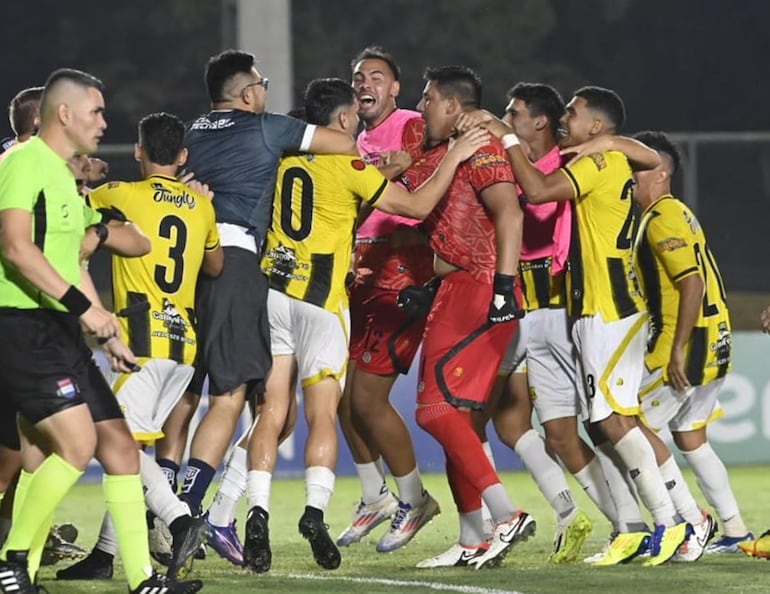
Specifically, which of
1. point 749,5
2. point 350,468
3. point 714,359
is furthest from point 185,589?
point 749,5

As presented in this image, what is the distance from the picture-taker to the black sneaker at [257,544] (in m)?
8.43

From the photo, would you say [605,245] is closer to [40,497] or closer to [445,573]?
[445,573]

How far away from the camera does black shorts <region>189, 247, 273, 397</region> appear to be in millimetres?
8797

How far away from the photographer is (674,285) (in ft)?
Result: 31.3

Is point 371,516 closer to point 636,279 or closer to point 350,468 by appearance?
point 636,279

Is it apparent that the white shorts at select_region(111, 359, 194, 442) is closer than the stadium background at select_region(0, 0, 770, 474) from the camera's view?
Yes

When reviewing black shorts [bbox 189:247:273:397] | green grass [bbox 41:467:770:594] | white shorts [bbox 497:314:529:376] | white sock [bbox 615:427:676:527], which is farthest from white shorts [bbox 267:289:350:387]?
white sock [bbox 615:427:676:527]

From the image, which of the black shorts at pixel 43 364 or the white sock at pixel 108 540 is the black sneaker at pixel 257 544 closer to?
the white sock at pixel 108 540

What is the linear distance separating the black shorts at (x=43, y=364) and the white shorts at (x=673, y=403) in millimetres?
3493

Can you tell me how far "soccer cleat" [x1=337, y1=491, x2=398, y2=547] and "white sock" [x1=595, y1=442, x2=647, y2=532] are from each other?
128 cm

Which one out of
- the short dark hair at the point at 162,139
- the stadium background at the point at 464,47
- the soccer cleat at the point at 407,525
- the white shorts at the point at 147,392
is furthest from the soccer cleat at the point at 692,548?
the stadium background at the point at 464,47

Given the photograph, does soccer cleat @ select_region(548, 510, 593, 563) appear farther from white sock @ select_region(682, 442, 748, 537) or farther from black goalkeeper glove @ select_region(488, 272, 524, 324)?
black goalkeeper glove @ select_region(488, 272, 524, 324)

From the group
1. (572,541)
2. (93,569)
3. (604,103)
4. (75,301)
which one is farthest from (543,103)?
(75,301)

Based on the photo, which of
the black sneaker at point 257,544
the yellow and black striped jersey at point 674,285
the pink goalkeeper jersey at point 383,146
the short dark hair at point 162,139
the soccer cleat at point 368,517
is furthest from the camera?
the soccer cleat at point 368,517
